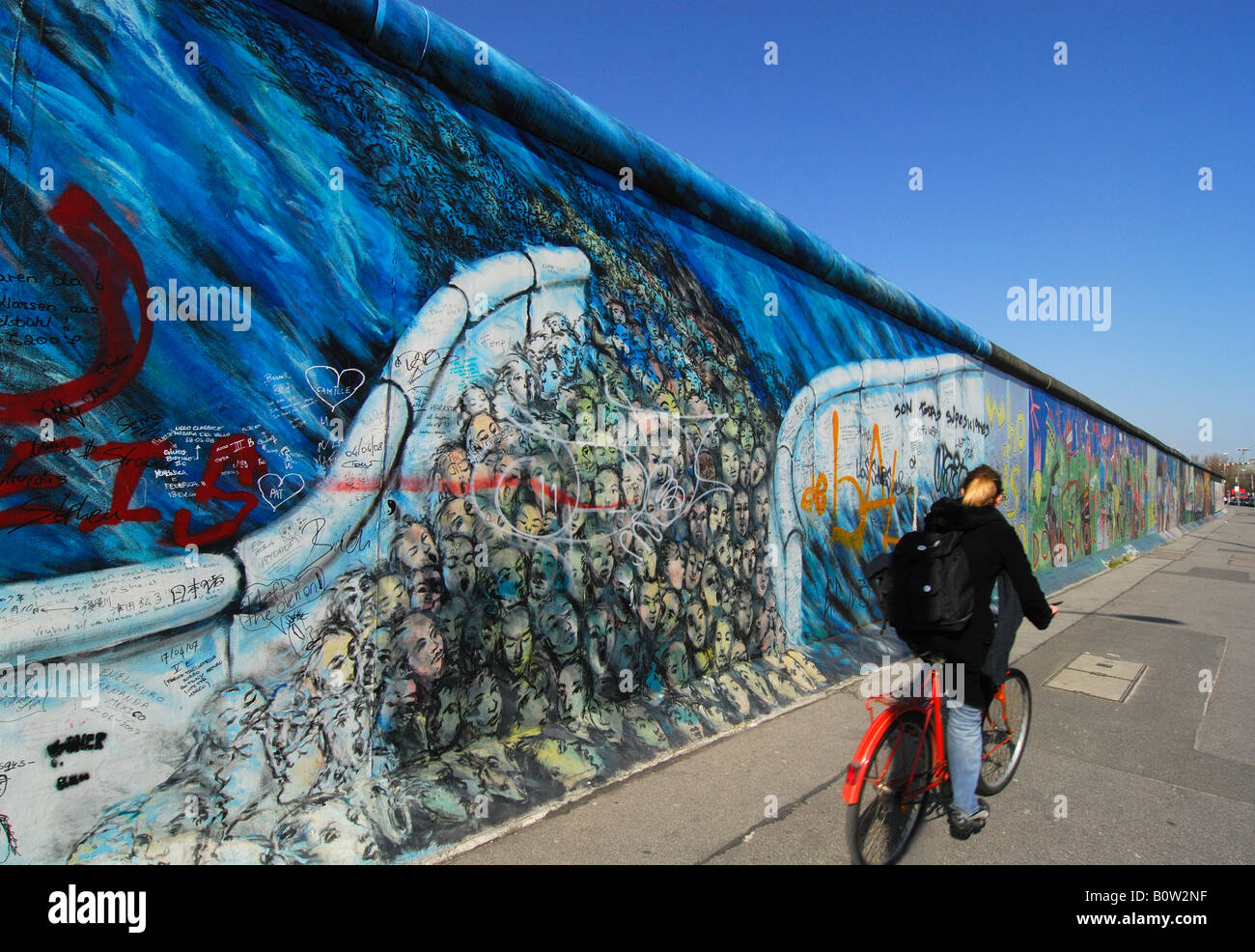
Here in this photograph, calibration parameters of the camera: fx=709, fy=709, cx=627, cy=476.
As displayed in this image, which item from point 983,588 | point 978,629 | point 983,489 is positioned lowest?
point 978,629

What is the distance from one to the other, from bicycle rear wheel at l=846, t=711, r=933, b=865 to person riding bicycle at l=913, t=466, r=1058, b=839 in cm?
16

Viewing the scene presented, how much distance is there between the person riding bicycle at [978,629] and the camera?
10.7 ft

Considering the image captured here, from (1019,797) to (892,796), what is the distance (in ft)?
4.29

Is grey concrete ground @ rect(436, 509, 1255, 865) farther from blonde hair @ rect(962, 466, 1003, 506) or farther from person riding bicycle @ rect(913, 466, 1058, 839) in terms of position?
blonde hair @ rect(962, 466, 1003, 506)

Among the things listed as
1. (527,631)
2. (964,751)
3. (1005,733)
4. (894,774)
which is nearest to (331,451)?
(527,631)

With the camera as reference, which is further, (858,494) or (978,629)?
(858,494)

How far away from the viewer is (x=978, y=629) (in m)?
3.27

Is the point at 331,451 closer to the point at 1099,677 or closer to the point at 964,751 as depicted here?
the point at 964,751

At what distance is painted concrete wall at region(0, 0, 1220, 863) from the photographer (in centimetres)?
245

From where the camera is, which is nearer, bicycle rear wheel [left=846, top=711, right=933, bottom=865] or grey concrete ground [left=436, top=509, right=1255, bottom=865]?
bicycle rear wheel [left=846, top=711, right=933, bottom=865]

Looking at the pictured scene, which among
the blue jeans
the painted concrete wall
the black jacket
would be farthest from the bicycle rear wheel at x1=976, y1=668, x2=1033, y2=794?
the painted concrete wall

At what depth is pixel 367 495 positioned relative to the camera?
322 centimetres

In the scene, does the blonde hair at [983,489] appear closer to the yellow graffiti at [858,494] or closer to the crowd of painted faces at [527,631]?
the crowd of painted faces at [527,631]
